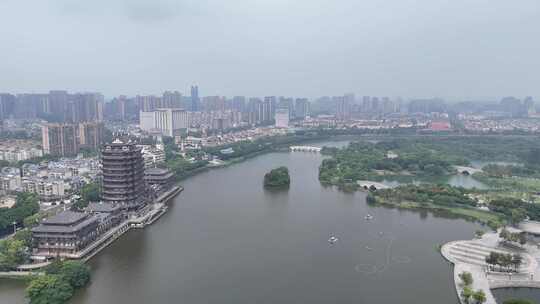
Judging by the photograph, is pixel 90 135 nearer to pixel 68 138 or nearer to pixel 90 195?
pixel 68 138

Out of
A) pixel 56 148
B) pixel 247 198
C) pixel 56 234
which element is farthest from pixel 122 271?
pixel 56 148

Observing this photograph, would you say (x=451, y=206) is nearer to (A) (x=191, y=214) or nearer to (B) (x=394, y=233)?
(B) (x=394, y=233)

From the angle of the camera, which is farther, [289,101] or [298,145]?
[289,101]

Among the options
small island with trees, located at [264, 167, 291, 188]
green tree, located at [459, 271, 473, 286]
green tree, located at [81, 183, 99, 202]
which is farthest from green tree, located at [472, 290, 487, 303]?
green tree, located at [81, 183, 99, 202]

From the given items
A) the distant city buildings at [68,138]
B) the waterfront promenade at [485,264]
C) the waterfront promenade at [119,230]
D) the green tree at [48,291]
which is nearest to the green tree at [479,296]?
the waterfront promenade at [485,264]

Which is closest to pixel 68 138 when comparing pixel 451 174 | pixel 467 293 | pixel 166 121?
pixel 166 121

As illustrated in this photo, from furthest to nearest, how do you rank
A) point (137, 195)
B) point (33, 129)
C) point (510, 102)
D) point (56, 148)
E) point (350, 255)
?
1. point (510, 102)
2. point (33, 129)
3. point (56, 148)
4. point (137, 195)
5. point (350, 255)

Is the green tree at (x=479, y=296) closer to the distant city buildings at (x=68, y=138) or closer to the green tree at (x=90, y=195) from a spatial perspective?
the green tree at (x=90, y=195)
